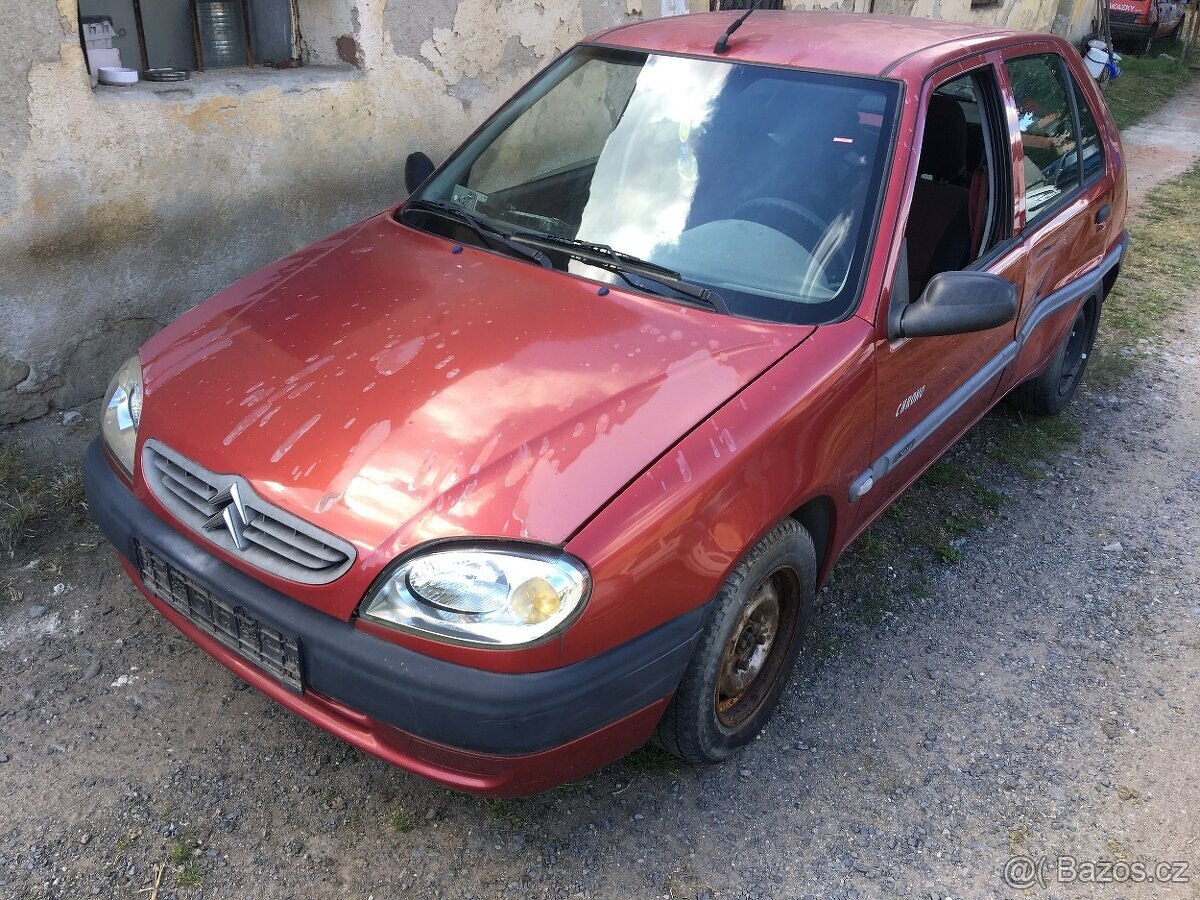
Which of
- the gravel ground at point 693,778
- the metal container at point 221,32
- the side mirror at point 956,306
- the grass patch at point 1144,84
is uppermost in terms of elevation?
the metal container at point 221,32

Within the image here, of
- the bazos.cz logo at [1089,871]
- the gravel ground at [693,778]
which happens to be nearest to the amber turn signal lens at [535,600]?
the gravel ground at [693,778]

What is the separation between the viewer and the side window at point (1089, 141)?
12.7 feet

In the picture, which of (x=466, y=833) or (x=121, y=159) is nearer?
(x=466, y=833)

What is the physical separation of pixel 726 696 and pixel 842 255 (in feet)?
3.81

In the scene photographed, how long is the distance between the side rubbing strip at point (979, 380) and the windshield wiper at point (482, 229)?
1.04 metres

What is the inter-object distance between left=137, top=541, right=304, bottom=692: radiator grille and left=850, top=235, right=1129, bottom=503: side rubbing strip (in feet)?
4.79

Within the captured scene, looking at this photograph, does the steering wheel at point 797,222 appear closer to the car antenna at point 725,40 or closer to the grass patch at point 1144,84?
the car antenna at point 725,40

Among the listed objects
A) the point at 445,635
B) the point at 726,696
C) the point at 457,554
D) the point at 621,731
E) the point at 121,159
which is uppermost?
the point at 121,159

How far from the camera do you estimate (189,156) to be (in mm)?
3988

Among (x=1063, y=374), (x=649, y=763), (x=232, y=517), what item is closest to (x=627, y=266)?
(x=232, y=517)

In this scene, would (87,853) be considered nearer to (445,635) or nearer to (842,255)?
(445,635)

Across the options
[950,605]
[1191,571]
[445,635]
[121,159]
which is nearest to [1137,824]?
[950,605]

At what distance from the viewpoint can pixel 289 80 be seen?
4289 mm

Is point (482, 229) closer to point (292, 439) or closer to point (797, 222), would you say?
point (797, 222)
